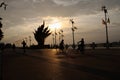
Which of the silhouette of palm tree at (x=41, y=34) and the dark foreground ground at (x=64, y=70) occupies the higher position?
the silhouette of palm tree at (x=41, y=34)

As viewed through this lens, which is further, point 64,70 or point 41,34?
point 41,34

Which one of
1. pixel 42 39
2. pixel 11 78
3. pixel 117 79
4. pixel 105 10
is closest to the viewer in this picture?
pixel 117 79

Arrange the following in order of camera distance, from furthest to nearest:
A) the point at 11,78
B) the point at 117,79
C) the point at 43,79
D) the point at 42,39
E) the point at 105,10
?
the point at 42,39 < the point at 105,10 < the point at 11,78 < the point at 43,79 < the point at 117,79

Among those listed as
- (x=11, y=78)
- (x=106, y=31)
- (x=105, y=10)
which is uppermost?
(x=105, y=10)

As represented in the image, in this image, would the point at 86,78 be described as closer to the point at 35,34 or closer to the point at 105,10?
the point at 105,10

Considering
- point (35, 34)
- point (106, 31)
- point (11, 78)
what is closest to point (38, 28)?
point (35, 34)

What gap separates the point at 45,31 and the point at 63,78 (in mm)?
92738

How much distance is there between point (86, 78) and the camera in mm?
11109

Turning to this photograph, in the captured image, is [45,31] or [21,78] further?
[45,31]

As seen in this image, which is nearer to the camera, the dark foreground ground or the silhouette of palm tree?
the dark foreground ground

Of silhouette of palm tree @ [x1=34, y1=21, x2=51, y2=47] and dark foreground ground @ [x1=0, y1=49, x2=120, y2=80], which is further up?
silhouette of palm tree @ [x1=34, y1=21, x2=51, y2=47]

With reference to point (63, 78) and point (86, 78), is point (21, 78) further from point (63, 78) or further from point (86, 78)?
point (86, 78)

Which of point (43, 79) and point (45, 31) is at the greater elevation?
point (45, 31)

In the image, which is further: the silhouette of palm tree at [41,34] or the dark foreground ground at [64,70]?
the silhouette of palm tree at [41,34]
